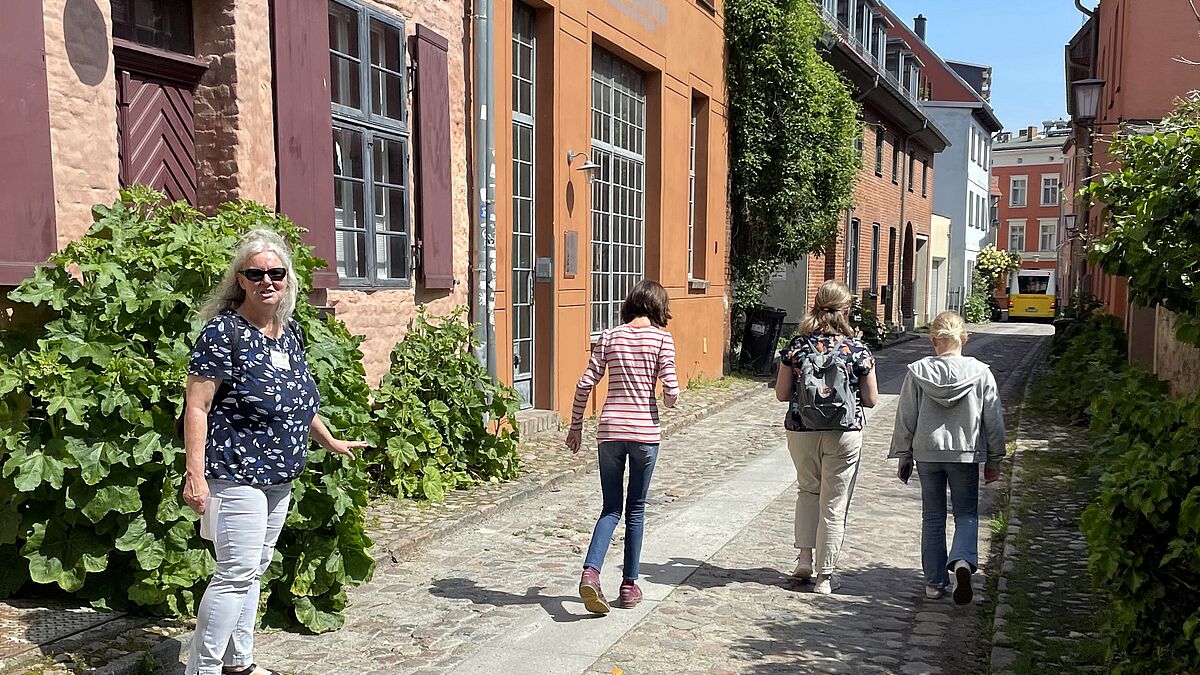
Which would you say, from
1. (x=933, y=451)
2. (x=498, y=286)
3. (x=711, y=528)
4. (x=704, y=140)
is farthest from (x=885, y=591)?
(x=704, y=140)

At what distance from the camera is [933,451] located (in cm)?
Answer: 546

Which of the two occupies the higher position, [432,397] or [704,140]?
[704,140]

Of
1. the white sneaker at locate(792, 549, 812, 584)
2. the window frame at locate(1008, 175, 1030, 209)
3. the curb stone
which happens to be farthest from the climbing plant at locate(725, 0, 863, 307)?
the window frame at locate(1008, 175, 1030, 209)

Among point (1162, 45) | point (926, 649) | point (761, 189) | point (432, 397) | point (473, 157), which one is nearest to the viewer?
point (926, 649)

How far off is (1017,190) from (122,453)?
73.4 meters

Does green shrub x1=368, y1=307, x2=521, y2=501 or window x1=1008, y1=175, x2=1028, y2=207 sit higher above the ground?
window x1=1008, y1=175, x2=1028, y2=207

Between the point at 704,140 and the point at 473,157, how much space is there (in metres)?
6.87

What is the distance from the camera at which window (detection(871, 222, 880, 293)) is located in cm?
2766

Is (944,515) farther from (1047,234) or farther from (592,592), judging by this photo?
(1047,234)

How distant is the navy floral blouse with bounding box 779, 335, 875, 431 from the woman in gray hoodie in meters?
0.24

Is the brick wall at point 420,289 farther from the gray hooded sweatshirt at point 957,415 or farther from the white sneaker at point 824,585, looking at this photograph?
the gray hooded sweatshirt at point 957,415

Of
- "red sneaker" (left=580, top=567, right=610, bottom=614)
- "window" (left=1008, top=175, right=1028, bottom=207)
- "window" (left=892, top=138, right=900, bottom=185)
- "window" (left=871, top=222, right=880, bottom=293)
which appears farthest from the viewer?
"window" (left=1008, top=175, right=1028, bottom=207)

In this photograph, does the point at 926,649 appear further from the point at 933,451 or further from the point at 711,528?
the point at 711,528

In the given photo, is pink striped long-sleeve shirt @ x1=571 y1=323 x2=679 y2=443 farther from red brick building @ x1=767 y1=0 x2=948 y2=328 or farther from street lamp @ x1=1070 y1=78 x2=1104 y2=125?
red brick building @ x1=767 y1=0 x2=948 y2=328
